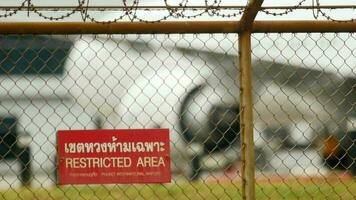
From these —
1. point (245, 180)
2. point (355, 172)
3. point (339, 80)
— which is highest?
point (339, 80)

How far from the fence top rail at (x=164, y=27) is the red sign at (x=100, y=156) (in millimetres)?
490

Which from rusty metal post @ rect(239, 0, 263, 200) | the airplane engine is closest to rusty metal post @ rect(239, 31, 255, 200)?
rusty metal post @ rect(239, 0, 263, 200)

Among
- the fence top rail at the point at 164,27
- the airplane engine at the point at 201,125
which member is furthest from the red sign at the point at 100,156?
the airplane engine at the point at 201,125

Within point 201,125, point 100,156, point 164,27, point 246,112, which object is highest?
point 201,125

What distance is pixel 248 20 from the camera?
2588mm

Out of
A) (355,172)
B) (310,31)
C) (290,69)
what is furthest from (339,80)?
(310,31)

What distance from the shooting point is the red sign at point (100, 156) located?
2623 mm

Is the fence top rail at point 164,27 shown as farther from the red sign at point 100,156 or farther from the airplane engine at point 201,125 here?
the airplane engine at point 201,125

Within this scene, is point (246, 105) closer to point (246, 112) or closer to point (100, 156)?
point (246, 112)

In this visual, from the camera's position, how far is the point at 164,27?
2.60m

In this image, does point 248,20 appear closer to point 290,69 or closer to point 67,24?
point 67,24

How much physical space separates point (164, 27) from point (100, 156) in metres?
0.70

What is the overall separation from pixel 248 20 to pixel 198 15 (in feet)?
0.80

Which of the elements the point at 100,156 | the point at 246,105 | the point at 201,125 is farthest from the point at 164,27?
the point at 201,125
